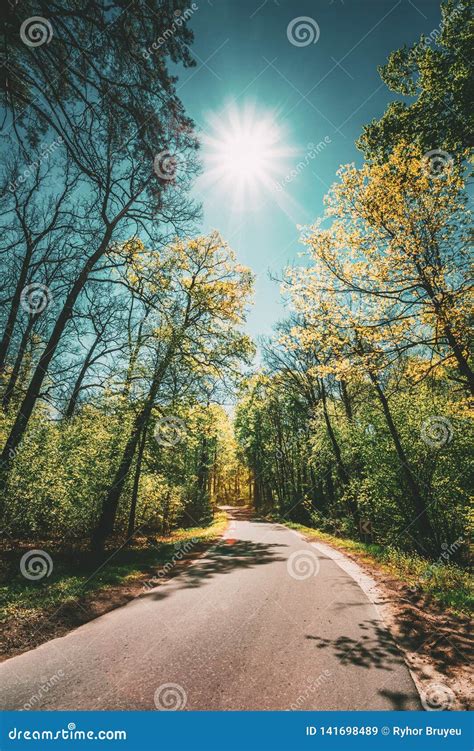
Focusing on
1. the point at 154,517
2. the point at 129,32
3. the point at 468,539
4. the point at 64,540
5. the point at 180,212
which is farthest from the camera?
the point at 154,517

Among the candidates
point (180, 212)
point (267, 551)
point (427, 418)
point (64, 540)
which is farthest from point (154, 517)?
point (180, 212)

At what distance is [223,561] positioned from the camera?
10.7 metres

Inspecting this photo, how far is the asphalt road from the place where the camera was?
3285 millimetres

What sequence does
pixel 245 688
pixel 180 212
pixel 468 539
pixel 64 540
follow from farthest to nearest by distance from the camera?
pixel 468 539, pixel 64 540, pixel 180 212, pixel 245 688

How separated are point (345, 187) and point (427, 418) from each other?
9339mm

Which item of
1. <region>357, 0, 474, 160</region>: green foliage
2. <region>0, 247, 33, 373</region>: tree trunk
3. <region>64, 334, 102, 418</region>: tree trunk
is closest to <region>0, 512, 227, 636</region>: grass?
<region>64, 334, 102, 418</region>: tree trunk

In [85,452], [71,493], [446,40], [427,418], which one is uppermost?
[446,40]

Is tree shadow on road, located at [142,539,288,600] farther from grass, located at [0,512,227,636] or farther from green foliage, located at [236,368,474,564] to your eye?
green foliage, located at [236,368,474,564]

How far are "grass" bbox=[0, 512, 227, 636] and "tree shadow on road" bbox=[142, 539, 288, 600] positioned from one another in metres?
1.15

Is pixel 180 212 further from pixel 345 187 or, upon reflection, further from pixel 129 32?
pixel 345 187

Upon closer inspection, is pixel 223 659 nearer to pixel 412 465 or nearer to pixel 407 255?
pixel 407 255

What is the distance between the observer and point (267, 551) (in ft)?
40.9

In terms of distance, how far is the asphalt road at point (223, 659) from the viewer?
329cm

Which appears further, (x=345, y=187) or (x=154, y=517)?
(x=154, y=517)
